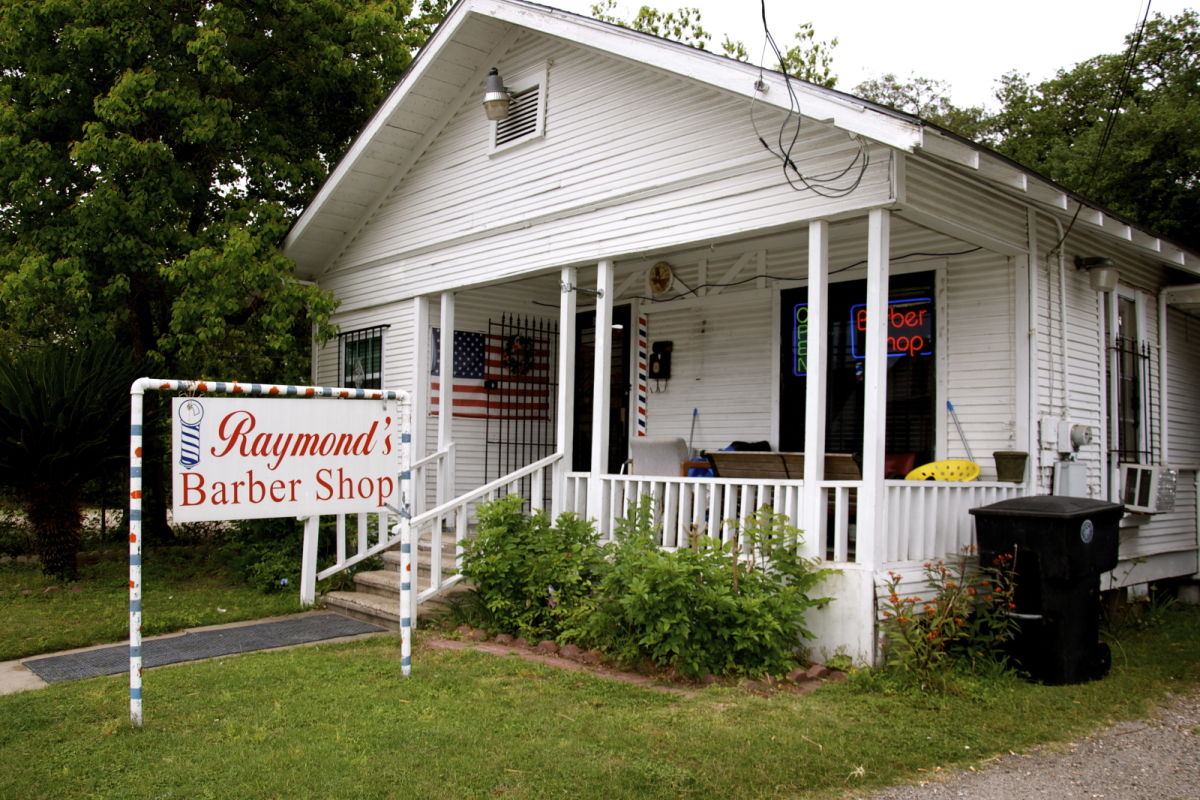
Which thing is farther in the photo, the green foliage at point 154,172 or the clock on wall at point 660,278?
the green foliage at point 154,172

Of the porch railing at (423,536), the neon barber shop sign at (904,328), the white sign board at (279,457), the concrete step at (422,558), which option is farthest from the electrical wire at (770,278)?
the white sign board at (279,457)

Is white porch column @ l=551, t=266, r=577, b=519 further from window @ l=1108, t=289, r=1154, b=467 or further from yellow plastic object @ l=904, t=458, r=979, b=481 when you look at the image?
window @ l=1108, t=289, r=1154, b=467

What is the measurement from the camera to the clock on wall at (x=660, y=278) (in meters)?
10.3

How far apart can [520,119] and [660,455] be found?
3602 millimetres

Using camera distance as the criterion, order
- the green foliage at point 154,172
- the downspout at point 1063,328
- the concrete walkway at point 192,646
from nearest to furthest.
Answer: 1. the concrete walkway at point 192,646
2. the downspout at point 1063,328
3. the green foliage at point 154,172

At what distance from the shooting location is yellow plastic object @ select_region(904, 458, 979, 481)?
7.63 m

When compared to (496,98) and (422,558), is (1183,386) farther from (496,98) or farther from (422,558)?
(422,558)

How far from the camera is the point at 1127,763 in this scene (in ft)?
16.2

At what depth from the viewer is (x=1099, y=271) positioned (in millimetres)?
8344

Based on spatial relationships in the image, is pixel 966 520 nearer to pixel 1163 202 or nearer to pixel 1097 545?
pixel 1097 545

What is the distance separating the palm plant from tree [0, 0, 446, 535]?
2.49ft

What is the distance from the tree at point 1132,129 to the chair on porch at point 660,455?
8066 mm

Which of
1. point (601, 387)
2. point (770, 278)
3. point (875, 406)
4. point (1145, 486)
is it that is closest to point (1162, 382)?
point (1145, 486)

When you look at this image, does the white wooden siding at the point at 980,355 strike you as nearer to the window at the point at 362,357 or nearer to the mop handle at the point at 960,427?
the mop handle at the point at 960,427
